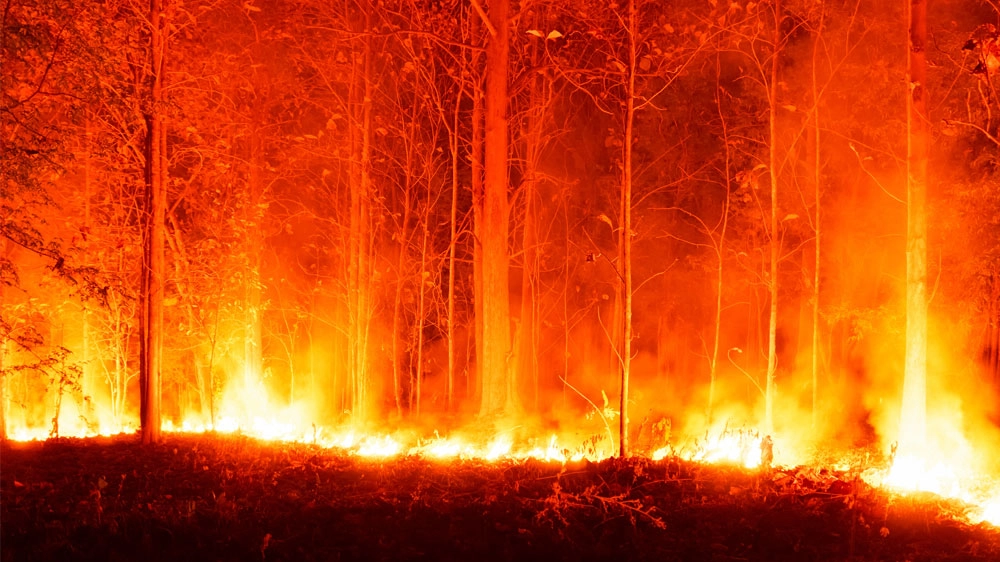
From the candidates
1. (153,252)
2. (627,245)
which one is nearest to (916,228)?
(627,245)

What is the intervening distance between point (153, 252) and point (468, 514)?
7.22 m

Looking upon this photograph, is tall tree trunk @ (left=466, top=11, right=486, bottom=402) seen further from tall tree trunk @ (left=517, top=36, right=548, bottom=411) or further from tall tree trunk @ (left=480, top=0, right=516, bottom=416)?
tall tree trunk @ (left=517, top=36, right=548, bottom=411)

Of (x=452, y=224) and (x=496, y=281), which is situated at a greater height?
(x=452, y=224)

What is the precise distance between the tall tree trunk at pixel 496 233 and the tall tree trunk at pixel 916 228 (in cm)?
628

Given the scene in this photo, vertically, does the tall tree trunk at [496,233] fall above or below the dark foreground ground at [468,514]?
above

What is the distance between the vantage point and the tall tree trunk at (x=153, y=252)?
40.6 feet

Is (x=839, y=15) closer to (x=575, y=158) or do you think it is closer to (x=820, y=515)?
(x=575, y=158)

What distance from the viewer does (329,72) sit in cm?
1798

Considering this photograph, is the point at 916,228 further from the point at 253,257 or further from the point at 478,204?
the point at 253,257

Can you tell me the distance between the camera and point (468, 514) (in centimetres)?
845

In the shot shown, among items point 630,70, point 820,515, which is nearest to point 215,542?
point 820,515

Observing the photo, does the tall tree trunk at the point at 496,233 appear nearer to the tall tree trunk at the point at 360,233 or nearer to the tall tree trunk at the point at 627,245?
the tall tree trunk at the point at 627,245

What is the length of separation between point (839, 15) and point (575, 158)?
29.7ft

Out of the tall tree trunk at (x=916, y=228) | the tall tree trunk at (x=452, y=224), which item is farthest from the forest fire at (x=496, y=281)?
the tall tree trunk at (x=452, y=224)
